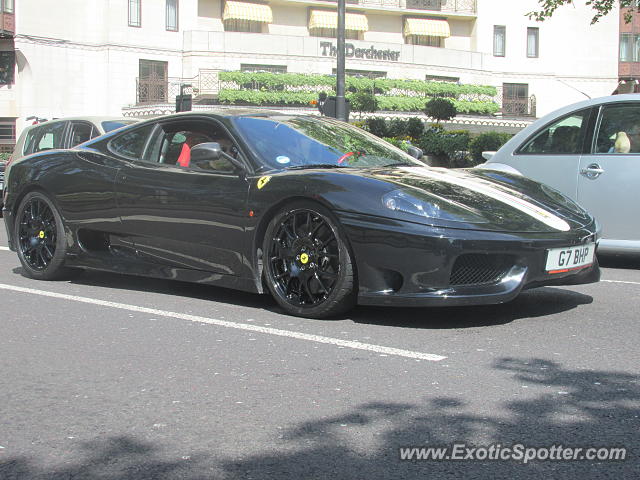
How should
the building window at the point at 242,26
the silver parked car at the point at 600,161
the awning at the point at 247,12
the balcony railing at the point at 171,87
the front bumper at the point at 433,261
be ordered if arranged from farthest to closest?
the building window at the point at 242,26 < the awning at the point at 247,12 < the balcony railing at the point at 171,87 < the silver parked car at the point at 600,161 < the front bumper at the point at 433,261

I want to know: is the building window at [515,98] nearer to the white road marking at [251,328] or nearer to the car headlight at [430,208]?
the white road marking at [251,328]

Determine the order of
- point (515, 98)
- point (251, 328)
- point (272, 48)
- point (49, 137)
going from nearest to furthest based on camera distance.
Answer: point (251, 328)
point (49, 137)
point (272, 48)
point (515, 98)

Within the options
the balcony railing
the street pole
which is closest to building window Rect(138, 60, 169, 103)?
the balcony railing

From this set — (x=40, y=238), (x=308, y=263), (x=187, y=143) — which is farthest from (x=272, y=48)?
(x=308, y=263)

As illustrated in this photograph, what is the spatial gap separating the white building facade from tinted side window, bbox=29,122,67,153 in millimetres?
29013

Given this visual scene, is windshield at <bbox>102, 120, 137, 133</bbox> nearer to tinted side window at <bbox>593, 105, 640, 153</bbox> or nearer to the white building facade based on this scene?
tinted side window at <bbox>593, 105, 640, 153</bbox>

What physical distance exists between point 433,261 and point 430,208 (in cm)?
30

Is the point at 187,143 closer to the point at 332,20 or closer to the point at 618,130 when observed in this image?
the point at 618,130

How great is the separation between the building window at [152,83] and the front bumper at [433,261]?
39436 mm

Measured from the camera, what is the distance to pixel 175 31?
45531 millimetres

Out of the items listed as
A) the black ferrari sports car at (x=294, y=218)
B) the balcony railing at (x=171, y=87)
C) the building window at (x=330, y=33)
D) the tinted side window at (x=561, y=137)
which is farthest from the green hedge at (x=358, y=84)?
the black ferrari sports car at (x=294, y=218)

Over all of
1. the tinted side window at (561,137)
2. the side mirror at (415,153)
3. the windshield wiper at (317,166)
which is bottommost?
the windshield wiper at (317,166)

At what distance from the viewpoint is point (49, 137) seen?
1321cm

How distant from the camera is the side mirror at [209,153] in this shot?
19.0 feet
